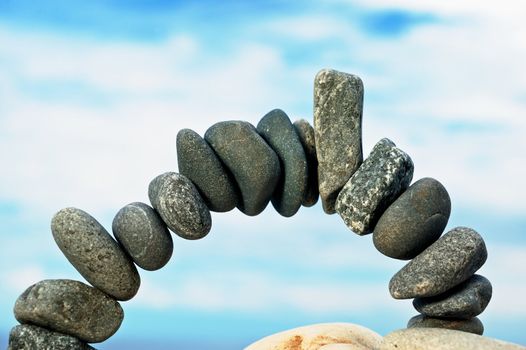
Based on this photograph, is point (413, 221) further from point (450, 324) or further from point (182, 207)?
point (182, 207)

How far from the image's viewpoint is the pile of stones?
5160mm

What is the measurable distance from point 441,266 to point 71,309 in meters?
2.54

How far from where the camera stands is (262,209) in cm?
569

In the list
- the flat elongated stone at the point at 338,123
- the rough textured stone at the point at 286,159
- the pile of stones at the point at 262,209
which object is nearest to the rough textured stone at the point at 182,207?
the pile of stones at the point at 262,209

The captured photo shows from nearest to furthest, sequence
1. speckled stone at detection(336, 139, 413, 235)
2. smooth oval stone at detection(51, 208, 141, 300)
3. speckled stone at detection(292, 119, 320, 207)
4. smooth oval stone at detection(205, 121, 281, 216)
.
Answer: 1. speckled stone at detection(336, 139, 413, 235)
2. smooth oval stone at detection(51, 208, 141, 300)
3. smooth oval stone at detection(205, 121, 281, 216)
4. speckled stone at detection(292, 119, 320, 207)

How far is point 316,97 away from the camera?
546 centimetres

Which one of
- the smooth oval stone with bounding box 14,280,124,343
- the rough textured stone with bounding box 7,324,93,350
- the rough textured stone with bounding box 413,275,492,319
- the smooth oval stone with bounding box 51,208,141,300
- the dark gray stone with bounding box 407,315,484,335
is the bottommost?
the dark gray stone with bounding box 407,315,484,335

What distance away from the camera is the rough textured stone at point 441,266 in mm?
5004

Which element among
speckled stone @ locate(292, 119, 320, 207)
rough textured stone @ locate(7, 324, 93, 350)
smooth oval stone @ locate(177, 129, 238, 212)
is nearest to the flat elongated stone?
speckled stone @ locate(292, 119, 320, 207)

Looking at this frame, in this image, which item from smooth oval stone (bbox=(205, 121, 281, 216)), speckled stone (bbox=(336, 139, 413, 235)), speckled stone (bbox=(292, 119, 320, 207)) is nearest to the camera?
speckled stone (bbox=(336, 139, 413, 235))

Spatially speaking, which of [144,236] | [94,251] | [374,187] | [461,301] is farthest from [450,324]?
[94,251]

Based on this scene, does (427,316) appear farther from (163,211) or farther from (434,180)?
(163,211)

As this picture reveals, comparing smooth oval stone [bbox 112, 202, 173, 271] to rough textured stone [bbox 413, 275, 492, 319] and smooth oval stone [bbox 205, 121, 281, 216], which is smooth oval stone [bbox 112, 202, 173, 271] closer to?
smooth oval stone [bbox 205, 121, 281, 216]

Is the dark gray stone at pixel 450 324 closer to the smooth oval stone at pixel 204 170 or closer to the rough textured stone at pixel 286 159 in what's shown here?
the rough textured stone at pixel 286 159
